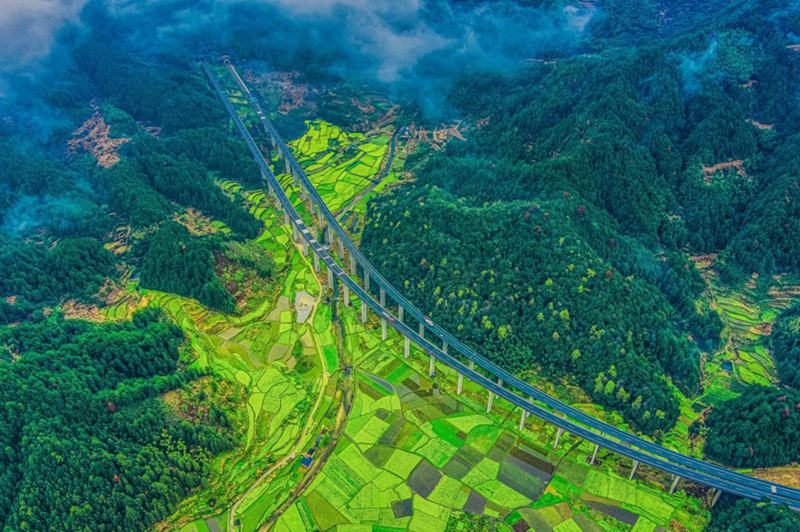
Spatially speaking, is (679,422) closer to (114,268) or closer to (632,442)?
(632,442)

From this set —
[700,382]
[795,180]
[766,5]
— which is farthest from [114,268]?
[766,5]

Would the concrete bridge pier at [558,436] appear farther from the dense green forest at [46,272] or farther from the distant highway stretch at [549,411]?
the dense green forest at [46,272]

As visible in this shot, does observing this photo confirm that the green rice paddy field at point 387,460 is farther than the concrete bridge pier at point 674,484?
No

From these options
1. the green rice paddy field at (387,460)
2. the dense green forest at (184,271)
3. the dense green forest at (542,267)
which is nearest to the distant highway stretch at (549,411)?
the dense green forest at (542,267)

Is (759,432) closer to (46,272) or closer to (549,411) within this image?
(549,411)

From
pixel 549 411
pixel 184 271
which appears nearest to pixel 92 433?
pixel 184 271

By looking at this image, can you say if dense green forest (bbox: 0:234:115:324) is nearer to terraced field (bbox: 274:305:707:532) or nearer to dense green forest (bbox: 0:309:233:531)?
dense green forest (bbox: 0:309:233:531)

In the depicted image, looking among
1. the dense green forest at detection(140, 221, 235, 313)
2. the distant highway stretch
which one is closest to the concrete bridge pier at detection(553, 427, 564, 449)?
the distant highway stretch

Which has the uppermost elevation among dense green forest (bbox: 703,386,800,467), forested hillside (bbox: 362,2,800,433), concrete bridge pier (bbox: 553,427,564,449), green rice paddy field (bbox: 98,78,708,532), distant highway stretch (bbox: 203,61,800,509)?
forested hillside (bbox: 362,2,800,433)
